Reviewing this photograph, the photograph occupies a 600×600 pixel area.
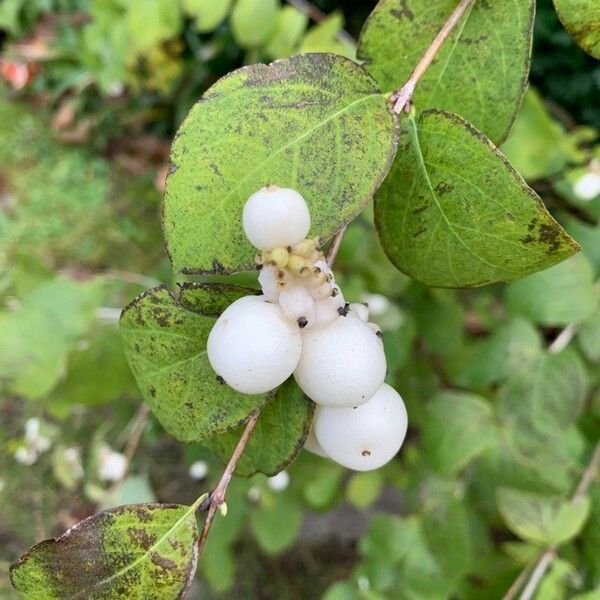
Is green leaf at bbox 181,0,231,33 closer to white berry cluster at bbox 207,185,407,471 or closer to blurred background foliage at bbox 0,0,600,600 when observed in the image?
blurred background foliage at bbox 0,0,600,600

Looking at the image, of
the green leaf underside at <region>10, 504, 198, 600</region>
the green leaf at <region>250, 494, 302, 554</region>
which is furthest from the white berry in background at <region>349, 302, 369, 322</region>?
the green leaf at <region>250, 494, 302, 554</region>

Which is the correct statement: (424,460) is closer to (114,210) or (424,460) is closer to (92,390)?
(92,390)

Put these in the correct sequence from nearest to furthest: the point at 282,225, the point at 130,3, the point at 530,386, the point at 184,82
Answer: the point at 282,225, the point at 530,386, the point at 130,3, the point at 184,82

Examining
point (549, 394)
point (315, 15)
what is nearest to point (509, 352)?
point (549, 394)

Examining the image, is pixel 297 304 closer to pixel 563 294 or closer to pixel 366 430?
pixel 366 430

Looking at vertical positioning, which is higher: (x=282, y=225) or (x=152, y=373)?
(x=282, y=225)

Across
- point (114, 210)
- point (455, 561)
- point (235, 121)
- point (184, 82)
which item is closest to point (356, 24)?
point (184, 82)
